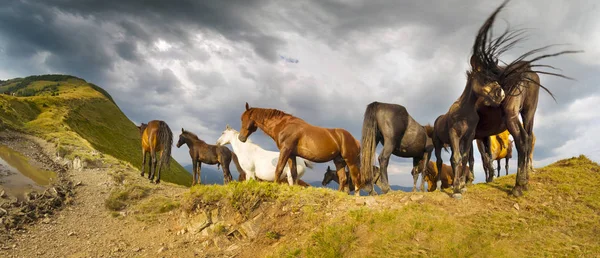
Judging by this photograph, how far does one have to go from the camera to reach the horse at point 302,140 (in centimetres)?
1010

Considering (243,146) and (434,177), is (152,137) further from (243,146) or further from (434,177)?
(434,177)

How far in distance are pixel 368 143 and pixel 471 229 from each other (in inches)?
148

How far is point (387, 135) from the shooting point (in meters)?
9.32

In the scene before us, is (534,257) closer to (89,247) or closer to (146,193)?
(89,247)

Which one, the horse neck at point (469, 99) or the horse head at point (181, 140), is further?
the horse head at point (181, 140)

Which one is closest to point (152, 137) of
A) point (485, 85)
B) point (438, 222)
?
point (438, 222)

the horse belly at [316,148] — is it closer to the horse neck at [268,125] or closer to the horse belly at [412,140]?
the horse neck at [268,125]

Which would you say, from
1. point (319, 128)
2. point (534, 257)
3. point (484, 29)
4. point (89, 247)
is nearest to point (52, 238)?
point (89, 247)

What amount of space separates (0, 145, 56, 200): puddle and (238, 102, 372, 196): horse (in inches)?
332

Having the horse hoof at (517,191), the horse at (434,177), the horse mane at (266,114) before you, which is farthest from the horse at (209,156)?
the horse hoof at (517,191)

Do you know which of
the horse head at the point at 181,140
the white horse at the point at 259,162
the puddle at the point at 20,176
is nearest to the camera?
the puddle at the point at 20,176

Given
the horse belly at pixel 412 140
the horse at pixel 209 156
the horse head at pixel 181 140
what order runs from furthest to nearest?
the horse head at pixel 181 140
the horse at pixel 209 156
the horse belly at pixel 412 140

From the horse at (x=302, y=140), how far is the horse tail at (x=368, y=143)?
51 cm

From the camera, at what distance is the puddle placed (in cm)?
1227
